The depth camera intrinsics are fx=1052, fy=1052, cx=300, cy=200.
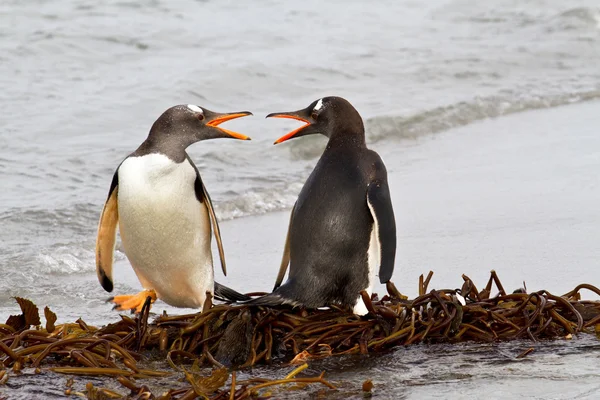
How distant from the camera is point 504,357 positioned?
4.34 metres

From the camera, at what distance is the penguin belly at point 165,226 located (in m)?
5.30

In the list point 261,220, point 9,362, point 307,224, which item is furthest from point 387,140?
point 9,362

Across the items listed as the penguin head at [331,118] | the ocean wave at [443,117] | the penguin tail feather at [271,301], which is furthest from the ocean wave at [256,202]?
the penguin tail feather at [271,301]

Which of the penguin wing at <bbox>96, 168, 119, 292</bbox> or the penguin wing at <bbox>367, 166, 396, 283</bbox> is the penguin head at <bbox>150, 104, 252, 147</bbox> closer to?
the penguin wing at <bbox>96, 168, 119, 292</bbox>

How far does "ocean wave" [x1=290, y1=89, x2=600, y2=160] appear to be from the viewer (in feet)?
36.1

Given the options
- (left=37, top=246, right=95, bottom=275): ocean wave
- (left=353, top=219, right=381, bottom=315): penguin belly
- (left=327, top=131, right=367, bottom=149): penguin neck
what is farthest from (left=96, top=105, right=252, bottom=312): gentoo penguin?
(left=37, top=246, right=95, bottom=275): ocean wave

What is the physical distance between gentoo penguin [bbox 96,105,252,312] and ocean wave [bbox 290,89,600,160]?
516 centimetres

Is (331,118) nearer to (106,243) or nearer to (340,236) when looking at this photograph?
(340,236)

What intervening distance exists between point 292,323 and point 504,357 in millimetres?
939

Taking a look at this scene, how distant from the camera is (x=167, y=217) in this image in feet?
17.5

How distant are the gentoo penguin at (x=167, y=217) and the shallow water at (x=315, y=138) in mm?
512

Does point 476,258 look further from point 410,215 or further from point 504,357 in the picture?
point 504,357

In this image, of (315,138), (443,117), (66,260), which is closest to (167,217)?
(66,260)

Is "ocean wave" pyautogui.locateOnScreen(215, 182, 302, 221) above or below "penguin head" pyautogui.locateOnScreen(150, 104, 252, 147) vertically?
below
